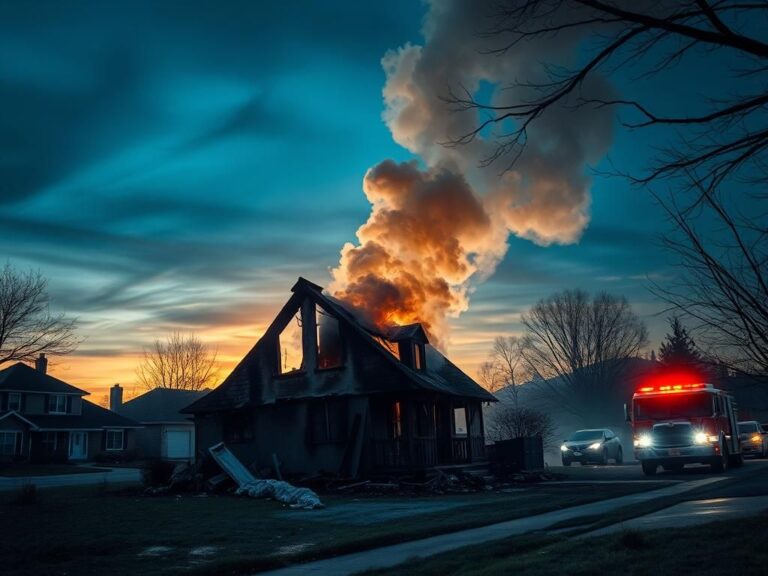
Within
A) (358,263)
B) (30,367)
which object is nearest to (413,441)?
(358,263)

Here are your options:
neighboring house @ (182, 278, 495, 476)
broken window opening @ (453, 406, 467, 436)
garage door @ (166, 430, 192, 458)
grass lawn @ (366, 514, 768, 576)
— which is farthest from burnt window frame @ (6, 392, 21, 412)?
grass lawn @ (366, 514, 768, 576)

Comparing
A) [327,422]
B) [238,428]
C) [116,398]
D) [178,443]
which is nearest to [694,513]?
[327,422]

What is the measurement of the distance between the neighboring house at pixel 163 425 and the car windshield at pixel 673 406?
137 feet

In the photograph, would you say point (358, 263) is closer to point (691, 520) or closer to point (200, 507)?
point (200, 507)

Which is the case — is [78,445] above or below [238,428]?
below

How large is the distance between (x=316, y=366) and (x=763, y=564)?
22023 mm

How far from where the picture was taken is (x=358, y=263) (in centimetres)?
2919

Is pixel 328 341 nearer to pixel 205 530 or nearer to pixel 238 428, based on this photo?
pixel 238 428

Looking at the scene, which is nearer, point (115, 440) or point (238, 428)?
point (238, 428)

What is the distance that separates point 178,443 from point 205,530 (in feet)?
176

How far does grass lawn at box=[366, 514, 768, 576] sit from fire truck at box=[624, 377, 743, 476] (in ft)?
56.7

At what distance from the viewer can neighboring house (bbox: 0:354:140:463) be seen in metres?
50.7

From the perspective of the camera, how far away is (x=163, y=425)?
62.8 m

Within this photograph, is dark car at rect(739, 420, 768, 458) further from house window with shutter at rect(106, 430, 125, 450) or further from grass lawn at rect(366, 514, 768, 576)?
house window with shutter at rect(106, 430, 125, 450)
